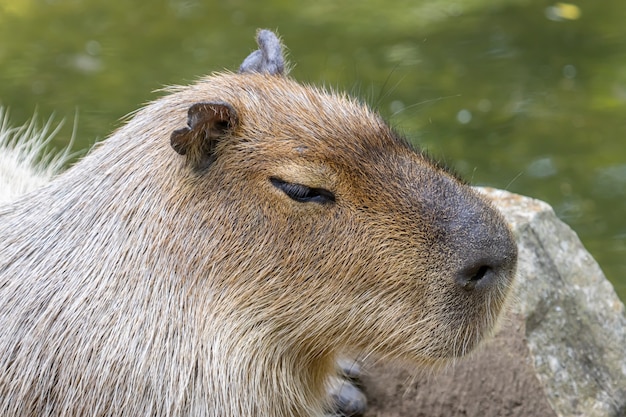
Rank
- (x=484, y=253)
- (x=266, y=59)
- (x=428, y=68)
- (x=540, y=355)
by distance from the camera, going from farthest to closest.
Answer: (x=428, y=68) → (x=540, y=355) → (x=266, y=59) → (x=484, y=253)

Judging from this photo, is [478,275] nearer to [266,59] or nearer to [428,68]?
[266,59]

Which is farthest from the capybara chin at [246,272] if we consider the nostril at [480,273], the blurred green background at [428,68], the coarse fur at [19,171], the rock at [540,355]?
the blurred green background at [428,68]

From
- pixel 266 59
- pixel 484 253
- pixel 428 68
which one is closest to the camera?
pixel 484 253

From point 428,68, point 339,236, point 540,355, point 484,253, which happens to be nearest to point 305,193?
point 339,236

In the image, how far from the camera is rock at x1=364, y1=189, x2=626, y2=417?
3963 millimetres

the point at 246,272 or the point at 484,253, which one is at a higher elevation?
the point at 246,272

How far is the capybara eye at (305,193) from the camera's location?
117 inches

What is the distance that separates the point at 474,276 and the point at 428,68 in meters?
5.43

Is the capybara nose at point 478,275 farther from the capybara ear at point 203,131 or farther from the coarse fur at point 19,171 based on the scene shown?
the coarse fur at point 19,171

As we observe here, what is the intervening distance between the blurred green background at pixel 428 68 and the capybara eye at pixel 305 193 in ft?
11.3

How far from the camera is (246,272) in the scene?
3.00 m

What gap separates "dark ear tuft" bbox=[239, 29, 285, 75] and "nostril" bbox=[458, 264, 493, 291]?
3.17 feet

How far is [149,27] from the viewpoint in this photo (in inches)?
372

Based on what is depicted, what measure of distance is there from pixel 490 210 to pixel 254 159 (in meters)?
0.72
